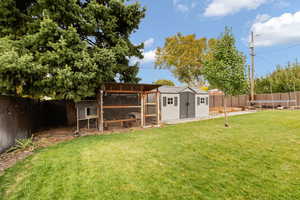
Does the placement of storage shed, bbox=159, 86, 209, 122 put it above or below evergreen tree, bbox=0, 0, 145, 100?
below

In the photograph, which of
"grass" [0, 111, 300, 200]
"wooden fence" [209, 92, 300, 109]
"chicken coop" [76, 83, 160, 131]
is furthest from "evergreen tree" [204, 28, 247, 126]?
Answer: "wooden fence" [209, 92, 300, 109]

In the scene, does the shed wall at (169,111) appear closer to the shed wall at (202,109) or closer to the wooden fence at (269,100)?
the shed wall at (202,109)

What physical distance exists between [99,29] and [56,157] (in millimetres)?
5646

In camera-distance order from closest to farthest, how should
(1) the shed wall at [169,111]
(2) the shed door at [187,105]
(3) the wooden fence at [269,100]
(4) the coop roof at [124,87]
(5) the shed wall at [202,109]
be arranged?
(4) the coop roof at [124,87], (1) the shed wall at [169,111], (2) the shed door at [187,105], (5) the shed wall at [202,109], (3) the wooden fence at [269,100]

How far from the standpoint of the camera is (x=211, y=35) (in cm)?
2231

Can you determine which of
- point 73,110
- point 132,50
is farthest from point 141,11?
point 73,110

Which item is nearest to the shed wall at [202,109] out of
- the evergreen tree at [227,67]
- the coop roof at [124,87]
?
the evergreen tree at [227,67]

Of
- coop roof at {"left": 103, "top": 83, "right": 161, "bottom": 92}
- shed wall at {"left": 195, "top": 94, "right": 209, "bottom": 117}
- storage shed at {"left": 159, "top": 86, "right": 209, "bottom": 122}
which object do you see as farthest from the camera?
shed wall at {"left": 195, "top": 94, "right": 209, "bottom": 117}

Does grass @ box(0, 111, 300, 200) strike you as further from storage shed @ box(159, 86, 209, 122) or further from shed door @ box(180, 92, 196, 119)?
shed door @ box(180, 92, 196, 119)

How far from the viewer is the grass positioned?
2.27 metres

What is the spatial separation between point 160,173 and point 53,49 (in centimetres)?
577

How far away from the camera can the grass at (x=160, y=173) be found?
2271 mm

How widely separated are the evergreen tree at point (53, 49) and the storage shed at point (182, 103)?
5.05 meters

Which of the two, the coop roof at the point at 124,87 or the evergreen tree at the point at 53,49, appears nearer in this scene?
the evergreen tree at the point at 53,49
